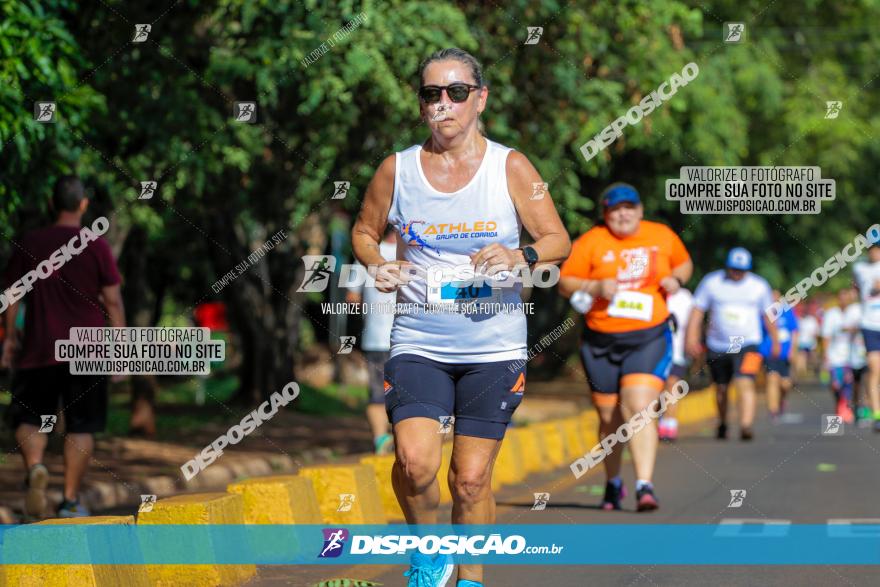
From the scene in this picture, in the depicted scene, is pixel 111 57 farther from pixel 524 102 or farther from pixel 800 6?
pixel 800 6

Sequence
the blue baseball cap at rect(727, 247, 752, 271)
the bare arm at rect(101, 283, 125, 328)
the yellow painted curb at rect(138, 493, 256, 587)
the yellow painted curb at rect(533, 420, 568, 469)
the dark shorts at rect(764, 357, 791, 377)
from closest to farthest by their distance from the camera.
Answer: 1. the yellow painted curb at rect(138, 493, 256, 587)
2. the bare arm at rect(101, 283, 125, 328)
3. the yellow painted curb at rect(533, 420, 568, 469)
4. the blue baseball cap at rect(727, 247, 752, 271)
5. the dark shorts at rect(764, 357, 791, 377)

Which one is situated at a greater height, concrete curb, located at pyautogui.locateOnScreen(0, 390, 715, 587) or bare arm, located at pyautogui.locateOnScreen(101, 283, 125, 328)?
bare arm, located at pyautogui.locateOnScreen(101, 283, 125, 328)

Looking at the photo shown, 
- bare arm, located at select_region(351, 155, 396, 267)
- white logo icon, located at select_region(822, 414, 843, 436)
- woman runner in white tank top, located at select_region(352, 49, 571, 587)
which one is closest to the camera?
woman runner in white tank top, located at select_region(352, 49, 571, 587)

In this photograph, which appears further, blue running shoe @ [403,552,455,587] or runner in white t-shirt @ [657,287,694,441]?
runner in white t-shirt @ [657,287,694,441]

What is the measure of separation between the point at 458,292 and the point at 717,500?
17.7 feet

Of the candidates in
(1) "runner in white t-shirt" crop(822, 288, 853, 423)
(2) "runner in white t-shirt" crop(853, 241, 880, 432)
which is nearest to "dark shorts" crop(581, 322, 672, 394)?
(2) "runner in white t-shirt" crop(853, 241, 880, 432)

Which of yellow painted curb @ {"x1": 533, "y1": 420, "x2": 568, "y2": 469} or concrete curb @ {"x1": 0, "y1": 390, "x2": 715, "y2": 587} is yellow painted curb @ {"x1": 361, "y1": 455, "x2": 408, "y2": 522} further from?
yellow painted curb @ {"x1": 533, "y1": 420, "x2": 568, "y2": 469}

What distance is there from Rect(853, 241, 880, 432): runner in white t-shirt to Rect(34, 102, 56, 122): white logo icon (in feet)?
32.3

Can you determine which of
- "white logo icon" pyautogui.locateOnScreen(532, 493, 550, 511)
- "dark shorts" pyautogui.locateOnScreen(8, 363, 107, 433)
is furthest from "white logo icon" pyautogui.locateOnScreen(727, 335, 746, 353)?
"dark shorts" pyautogui.locateOnScreen(8, 363, 107, 433)

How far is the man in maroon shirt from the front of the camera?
9.36 m

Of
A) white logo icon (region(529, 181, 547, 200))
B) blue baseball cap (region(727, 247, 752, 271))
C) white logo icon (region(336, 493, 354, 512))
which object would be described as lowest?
white logo icon (region(336, 493, 354, 512))

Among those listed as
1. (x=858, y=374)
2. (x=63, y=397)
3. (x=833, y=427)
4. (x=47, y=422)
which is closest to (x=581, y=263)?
(x=63, y=397)

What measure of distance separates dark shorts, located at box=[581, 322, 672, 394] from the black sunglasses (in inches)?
169

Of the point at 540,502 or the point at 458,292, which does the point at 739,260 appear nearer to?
the point at 540,502
